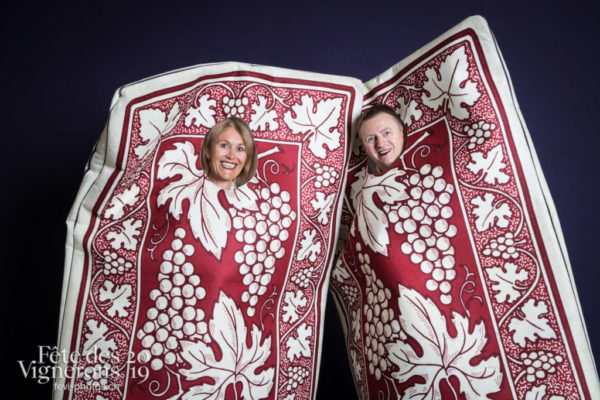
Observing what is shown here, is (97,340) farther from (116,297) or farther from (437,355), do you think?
(437,355)

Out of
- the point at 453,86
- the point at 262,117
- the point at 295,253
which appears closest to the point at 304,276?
the point at 295,253

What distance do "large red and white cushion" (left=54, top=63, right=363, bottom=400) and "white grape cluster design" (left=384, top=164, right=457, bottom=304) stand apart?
0.13m

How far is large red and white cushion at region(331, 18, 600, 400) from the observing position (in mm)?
604

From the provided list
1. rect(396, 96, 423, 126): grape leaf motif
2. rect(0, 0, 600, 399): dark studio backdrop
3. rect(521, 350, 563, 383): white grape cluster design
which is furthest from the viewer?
rect(0, 0, 600, 399): dark studio backdrop

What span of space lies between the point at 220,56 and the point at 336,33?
0.92 ft

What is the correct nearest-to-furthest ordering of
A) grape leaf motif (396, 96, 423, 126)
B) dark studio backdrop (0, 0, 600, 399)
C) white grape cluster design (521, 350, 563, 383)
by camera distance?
white grape cluster design (521, 350, 563, 383), grape leaf motif (396, 96, 423, 126), dark studio backdrop (0, 0, 600, 399)

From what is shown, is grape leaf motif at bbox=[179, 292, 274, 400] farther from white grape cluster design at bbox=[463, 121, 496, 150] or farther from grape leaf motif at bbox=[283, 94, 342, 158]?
white grape cluster design at bbox=[463, 121, 496, 150]

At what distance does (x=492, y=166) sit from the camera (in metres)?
0.64

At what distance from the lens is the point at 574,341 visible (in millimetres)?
595

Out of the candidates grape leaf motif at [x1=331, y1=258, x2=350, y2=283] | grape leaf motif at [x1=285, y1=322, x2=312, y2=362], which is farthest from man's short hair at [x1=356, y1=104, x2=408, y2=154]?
grape leaf motif at [x1=285, y1=322, x2=312, y2=362]

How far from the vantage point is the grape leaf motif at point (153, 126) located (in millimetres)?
679

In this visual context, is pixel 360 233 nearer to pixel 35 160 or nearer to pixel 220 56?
pixel 220 56

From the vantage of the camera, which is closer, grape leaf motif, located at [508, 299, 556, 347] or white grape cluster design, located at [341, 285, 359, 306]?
grape leaf motif, located at [508, 299, 556, 347]

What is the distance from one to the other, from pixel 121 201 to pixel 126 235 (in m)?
0.05
